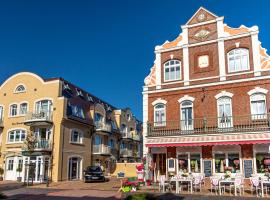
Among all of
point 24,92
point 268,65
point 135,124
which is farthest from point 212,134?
point 135,124

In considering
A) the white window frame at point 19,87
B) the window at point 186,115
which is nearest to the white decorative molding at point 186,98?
the window at point 186,115

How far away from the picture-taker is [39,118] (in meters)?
29.7

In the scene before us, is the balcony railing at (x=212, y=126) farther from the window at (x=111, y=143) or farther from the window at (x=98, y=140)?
the window at (x=111, y=143)

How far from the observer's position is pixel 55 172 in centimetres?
2867

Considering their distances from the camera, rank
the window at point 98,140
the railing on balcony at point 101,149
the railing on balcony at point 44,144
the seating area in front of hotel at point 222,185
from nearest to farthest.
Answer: the seating area in front of hotel at point 222,185, the railing on balcony at point 44,144, the railing on balcony at point 101,149, the window at point 98,140

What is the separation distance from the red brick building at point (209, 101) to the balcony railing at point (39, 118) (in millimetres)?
10961

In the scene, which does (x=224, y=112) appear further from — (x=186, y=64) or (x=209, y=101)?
(x=186, y=64)

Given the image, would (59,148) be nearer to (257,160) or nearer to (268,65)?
(257,160)

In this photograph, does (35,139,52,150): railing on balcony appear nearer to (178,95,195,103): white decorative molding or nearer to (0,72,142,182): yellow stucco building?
(0,72,142,182): yellow stucco building

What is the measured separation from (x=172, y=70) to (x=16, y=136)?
60.9 feet

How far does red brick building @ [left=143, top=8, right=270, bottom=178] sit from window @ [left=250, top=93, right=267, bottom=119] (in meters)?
Result: 0.06

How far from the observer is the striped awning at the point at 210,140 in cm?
1897

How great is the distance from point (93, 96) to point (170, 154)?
65.4ft

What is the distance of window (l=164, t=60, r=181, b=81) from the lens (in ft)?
79.3
